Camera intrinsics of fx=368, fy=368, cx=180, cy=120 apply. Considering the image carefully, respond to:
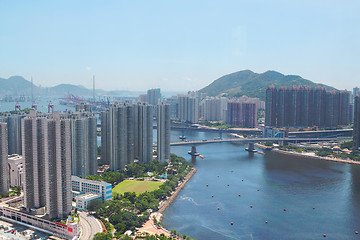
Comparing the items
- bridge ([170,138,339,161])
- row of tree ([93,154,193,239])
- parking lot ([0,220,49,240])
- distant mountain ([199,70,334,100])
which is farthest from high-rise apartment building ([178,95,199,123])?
parking lot ([0,220,49,240])

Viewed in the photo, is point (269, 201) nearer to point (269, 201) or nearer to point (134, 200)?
point (269, 201)

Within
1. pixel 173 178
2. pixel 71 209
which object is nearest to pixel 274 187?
pixel 173 178

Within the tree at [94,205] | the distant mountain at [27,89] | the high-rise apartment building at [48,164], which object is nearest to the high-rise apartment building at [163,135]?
the tree at [94,205]

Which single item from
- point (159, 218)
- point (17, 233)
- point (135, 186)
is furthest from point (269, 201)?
point (17, 233)

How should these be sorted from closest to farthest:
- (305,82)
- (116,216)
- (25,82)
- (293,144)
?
(116,216)
(293,144)
(305,82)
(25,82)

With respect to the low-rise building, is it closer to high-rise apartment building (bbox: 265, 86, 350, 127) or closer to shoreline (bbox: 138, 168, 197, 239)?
shoreline (bbox: 138, 168, 197, 239)

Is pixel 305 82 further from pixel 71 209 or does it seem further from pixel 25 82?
pixel 25 82
